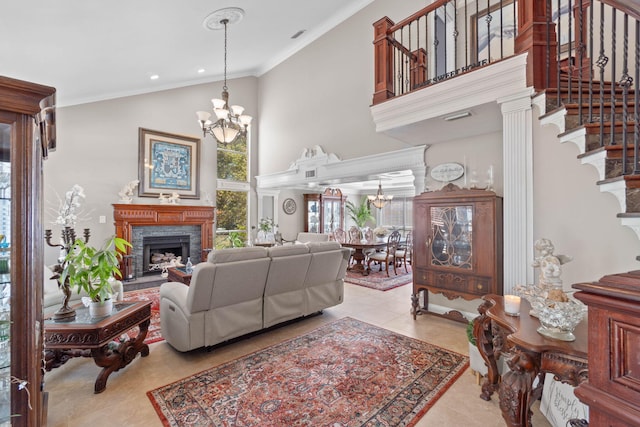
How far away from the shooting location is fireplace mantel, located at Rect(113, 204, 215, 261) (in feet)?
18.6

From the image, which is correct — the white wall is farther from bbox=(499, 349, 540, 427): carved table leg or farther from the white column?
bbox=(499, 349, 540, 427): carved table leg

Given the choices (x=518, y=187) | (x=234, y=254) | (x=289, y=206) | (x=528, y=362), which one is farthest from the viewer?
(x=289, y=206)

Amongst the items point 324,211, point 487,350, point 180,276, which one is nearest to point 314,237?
point 324,211

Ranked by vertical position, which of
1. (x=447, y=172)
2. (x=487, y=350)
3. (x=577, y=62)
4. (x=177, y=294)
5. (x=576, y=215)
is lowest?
(x=487, y=350)

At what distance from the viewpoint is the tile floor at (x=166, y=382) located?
1938 millimetres

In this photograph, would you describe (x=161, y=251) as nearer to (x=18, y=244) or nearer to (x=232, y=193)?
(x=232, y=193)

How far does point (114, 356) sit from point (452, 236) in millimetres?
3601

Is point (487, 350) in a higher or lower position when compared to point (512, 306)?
lower

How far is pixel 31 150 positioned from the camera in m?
1.06

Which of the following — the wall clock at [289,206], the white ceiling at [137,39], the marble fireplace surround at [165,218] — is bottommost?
the marble fireplace surround at [165,218]

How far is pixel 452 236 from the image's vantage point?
3.54 metres

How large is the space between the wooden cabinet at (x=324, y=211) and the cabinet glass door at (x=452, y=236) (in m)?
5.40

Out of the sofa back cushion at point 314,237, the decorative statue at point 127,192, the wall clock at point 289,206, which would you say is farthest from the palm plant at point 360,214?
the decorative statue at point 127,192

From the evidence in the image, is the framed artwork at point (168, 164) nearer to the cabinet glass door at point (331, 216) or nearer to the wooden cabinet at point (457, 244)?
the cabinet glass door at point (331, 216)
